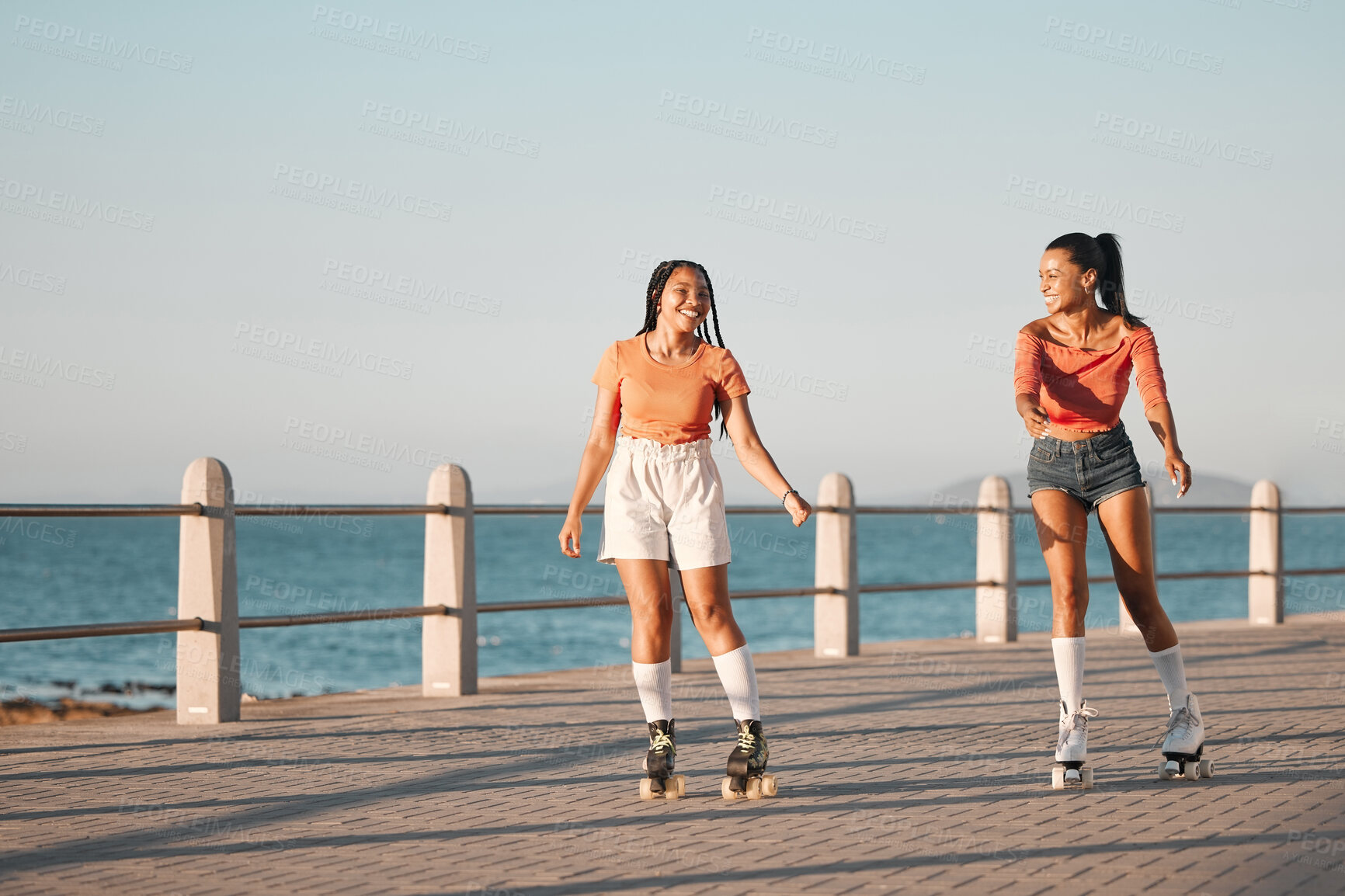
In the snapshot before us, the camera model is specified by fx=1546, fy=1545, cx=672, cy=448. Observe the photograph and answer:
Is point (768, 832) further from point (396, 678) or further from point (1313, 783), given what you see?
point (396, 678)

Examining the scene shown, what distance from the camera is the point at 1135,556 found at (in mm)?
6078

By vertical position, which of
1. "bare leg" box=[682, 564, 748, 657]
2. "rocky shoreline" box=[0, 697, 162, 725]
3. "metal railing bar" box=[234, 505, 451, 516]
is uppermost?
"metal railing bar" box=[234, 505, 451, 516]

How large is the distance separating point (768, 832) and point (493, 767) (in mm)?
2021

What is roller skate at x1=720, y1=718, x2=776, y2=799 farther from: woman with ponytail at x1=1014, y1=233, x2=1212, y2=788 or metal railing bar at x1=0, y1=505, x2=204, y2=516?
metal railing bar at x1=0, y1=505, x2=204, y2=516

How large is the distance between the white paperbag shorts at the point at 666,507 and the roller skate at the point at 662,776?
2.21ft

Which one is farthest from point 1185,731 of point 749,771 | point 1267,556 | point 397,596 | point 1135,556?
point 397,596

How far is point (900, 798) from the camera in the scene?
575cm

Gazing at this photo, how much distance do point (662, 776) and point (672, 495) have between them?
1043 mm

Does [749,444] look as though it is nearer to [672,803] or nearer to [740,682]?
[740,682]

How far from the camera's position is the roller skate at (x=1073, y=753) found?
582cm

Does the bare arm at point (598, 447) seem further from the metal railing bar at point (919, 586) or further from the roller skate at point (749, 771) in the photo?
the metal railing bar at point (919, 586)

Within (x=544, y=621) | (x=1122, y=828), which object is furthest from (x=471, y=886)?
(x=544, y=621)

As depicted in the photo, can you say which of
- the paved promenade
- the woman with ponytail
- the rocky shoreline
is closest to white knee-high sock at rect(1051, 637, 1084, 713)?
the woman with ponytail

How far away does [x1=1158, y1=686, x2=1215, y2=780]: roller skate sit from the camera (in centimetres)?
603
